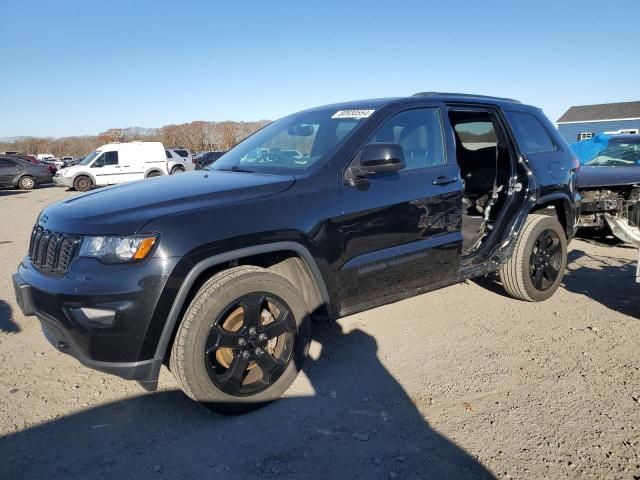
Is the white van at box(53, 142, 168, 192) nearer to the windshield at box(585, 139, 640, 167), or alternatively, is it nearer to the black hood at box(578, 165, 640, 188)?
the windshield at box(585, 139, 640, 167)

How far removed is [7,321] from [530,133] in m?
5.24

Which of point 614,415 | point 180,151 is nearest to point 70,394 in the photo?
point 614,415

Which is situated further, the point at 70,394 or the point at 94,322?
the point at 70,394

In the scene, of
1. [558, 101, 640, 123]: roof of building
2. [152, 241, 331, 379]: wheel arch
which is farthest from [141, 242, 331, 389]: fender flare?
[558, 101, 640, 123]: roof of building

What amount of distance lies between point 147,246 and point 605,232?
6.39 metres

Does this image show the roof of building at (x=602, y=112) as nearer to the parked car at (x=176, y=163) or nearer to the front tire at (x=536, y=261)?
the parked car at (x=176, y=163)

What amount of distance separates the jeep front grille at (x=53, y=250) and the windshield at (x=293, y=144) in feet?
4.55

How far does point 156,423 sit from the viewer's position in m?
2.73

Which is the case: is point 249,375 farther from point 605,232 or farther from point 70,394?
point 605,232

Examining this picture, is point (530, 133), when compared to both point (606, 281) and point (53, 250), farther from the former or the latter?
point (53, 250)

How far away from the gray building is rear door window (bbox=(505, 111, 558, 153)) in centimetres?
4311

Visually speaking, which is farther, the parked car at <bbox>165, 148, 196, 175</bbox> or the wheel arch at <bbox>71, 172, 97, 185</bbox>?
the parked car at <bbox>165, 148, 196, 175</bbox>

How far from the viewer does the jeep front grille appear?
2516mm

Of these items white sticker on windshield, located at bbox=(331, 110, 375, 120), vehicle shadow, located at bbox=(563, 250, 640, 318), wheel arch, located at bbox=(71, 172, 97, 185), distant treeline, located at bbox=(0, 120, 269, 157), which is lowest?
vehicle shadow, located at bbox=(563, 250, 640, 318)
